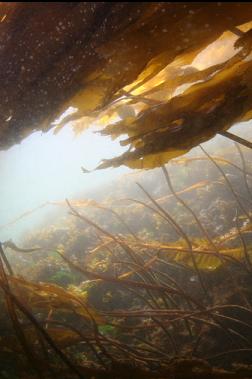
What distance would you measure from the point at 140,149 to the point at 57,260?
7510mm

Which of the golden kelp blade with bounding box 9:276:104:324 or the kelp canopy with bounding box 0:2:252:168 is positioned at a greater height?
the kelp canopy with bounding box 0:2:252:168

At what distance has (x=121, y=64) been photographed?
1418mm

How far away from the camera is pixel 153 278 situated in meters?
3.44

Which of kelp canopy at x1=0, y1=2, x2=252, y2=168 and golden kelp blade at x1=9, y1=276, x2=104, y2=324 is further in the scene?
golden kelp blade at x1=9, y1=276, x2=104, y2=324

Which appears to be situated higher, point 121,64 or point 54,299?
point 121,64

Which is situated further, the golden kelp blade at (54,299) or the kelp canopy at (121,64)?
the golden kelp blade at (54,299)

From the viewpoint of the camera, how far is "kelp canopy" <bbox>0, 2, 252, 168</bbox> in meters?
1.26

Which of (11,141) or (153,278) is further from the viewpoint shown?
(153,278)

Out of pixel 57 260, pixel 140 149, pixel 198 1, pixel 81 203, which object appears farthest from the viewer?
pixel 57 260

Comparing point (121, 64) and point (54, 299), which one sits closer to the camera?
point (121, 64)

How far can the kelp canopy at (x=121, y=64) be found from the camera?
1.26 metres

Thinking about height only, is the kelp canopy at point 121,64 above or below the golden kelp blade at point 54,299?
above

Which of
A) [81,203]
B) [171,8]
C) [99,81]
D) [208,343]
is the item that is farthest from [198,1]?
[81,203]

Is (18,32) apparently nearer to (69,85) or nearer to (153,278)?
(69,85)
